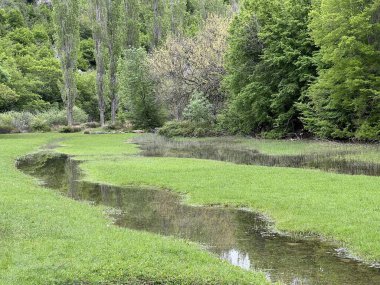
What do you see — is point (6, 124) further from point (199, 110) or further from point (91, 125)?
point (199, 110)

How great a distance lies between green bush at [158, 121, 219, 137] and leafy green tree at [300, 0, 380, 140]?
18030 millimetres

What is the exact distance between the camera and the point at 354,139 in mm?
42906

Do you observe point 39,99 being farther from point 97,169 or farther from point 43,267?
point 43,267

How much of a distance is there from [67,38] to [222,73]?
92.1 feet

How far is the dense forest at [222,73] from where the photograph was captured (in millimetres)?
40469

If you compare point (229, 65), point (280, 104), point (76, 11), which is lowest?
point (280, 104)

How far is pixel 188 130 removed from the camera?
60.3m

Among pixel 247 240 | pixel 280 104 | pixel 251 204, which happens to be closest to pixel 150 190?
pixel 251 204

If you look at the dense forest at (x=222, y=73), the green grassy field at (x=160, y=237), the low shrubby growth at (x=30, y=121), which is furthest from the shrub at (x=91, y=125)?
the green grassy field at (x=160, y=237)

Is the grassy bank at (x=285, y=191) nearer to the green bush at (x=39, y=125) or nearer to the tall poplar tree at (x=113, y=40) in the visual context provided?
the green bush at (x=39, y=125)

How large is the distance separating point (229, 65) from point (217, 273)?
46840mm

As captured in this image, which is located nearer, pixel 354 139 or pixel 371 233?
pixel 371 233

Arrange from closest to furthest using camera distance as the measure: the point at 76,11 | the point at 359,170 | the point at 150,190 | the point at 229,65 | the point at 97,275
Answer: the point at 97,275 < the point at 150,190 < the point at 359,170 < the point at 229,65 < the point at 76,11

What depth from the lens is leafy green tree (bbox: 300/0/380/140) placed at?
127 feet
